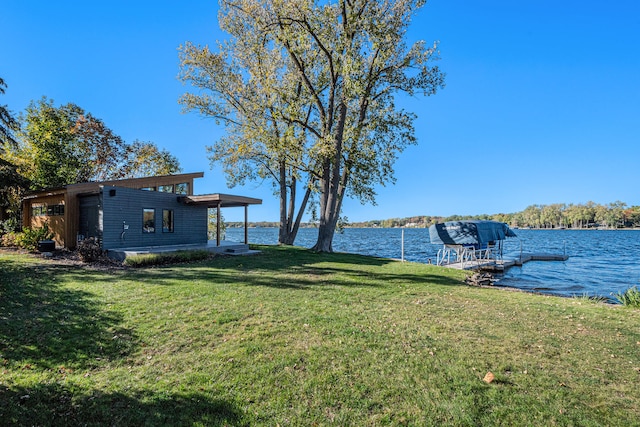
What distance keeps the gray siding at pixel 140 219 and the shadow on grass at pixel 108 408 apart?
12792mm

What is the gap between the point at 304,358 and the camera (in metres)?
4.42

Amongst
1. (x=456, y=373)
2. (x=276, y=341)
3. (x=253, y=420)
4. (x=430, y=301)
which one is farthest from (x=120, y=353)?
(x=430, y=301)

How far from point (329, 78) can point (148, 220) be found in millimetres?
12230

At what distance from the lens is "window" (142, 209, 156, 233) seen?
650 inches

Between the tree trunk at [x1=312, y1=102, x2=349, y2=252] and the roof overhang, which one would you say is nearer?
the roof overhang

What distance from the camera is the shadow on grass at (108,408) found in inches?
126

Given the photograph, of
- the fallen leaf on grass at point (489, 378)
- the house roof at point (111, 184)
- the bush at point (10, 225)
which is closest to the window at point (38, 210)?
the house roof at point (111, 184)

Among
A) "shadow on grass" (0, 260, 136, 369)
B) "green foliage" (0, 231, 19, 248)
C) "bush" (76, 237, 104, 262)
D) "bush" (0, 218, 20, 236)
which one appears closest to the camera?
"shadow on grass" (0, 260, 136, 369)

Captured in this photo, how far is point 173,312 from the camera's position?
6312 mm

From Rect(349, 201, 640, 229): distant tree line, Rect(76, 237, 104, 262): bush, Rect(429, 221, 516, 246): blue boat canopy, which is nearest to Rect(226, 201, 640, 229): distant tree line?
Rect(349, 201, 640, 229): distant tree line

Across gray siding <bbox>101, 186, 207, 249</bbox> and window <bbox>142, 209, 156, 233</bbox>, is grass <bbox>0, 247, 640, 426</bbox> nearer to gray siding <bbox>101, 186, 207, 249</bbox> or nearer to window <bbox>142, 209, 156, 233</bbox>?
gray siding <bbox>101, 186, 207, 249</bbox>

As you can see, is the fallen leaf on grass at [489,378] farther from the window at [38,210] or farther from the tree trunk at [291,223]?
the window at [38,210]

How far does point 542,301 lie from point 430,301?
3169 mm

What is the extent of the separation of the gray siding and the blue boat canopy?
1595cm
